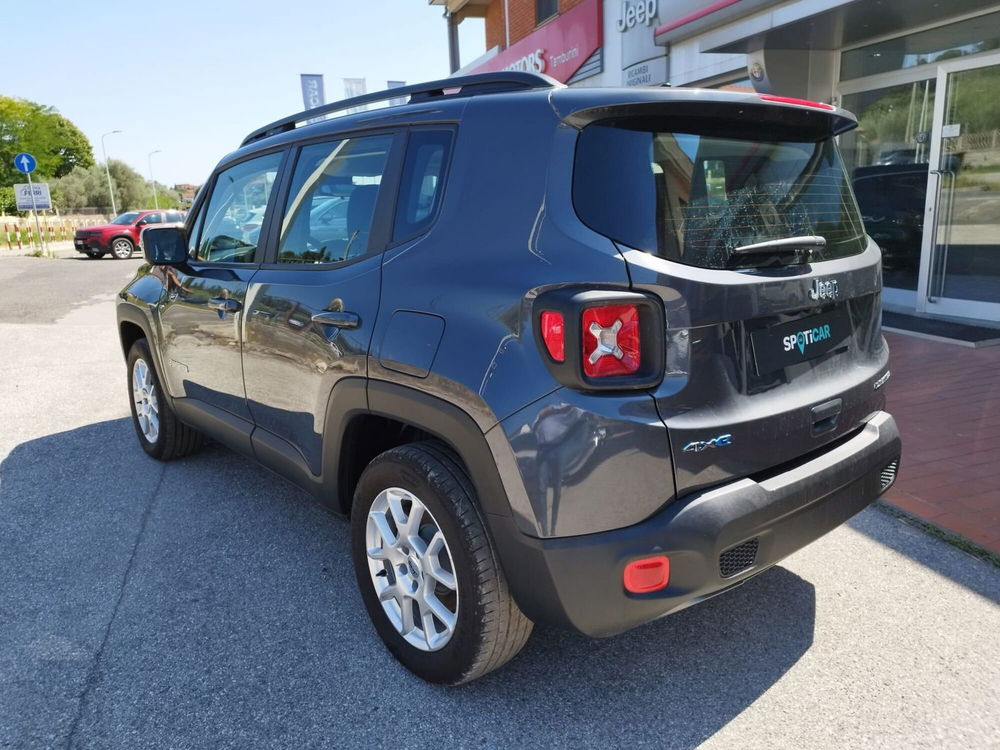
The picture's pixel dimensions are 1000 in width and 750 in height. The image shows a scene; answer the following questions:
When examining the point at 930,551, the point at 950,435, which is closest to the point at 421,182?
the point at 930,551

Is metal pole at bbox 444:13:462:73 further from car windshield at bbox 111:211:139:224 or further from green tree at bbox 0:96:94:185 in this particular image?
green tree at bbox 0:96:94:185

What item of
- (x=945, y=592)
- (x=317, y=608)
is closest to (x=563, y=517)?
(x=317, y=608)

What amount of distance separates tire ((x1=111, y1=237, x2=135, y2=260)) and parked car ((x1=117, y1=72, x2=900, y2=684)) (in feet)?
81.8

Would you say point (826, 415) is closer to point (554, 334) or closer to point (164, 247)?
point (554, 334)

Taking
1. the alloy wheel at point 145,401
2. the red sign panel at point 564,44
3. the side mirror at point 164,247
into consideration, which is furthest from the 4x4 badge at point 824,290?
the red sign panel at point 564,44

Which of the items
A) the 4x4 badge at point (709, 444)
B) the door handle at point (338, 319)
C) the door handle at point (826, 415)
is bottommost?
the door handle at point (826, 415)

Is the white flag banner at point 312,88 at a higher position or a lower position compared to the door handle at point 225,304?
higher

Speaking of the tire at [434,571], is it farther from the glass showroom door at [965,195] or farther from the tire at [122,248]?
the tire at [122,248]

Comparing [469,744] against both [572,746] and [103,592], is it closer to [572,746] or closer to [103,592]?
[572,746]

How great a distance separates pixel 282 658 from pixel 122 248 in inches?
1008

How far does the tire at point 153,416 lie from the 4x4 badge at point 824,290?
3.55 m

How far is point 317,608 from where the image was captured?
2.97 metres

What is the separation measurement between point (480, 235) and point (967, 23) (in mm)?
7489

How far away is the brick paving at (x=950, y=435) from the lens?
3607 mm
